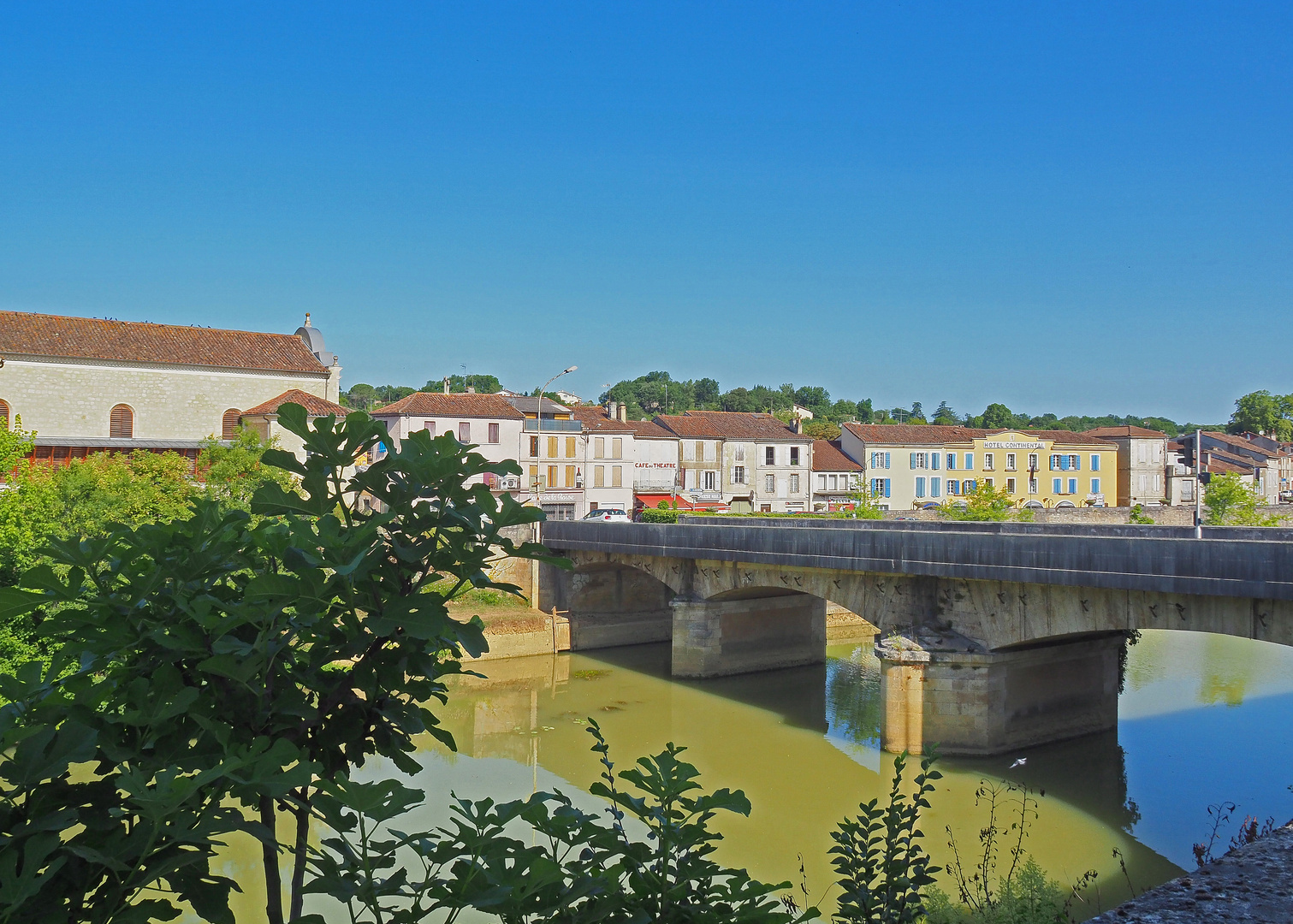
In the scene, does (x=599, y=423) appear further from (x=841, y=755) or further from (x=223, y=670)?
(x=223, y=670)

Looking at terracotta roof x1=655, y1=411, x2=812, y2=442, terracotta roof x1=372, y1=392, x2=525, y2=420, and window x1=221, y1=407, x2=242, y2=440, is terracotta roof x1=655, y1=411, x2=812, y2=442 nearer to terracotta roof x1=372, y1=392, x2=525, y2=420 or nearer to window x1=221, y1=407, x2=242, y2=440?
terracotta roof x1=372, y1=392, x2=525, y2=420

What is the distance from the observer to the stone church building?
33281mm

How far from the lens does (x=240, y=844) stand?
11.7m

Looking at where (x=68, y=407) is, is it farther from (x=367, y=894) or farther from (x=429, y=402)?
(x=367, y=894)

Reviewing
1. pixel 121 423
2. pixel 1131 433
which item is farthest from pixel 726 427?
pixel 121 423

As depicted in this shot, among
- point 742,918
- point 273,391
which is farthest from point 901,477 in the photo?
point 742,918

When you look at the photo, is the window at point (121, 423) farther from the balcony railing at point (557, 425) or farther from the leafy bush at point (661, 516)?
the leafy bush at point (661, 516)

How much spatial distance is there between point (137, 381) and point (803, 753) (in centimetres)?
2959

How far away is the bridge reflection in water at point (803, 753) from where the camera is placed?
1331 centimetres

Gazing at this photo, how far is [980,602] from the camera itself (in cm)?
1664

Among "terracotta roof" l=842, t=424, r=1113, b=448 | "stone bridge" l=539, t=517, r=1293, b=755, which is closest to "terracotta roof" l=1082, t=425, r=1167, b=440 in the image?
"terracotta roof" l=842, t=424, r=1113, b=448

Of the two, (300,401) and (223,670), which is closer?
(223,670)

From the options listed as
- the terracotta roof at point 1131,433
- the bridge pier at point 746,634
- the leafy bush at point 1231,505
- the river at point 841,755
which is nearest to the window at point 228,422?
the river at point 841,755

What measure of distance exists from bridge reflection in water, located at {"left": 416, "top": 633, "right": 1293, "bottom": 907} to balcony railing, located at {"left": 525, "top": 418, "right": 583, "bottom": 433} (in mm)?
18150
